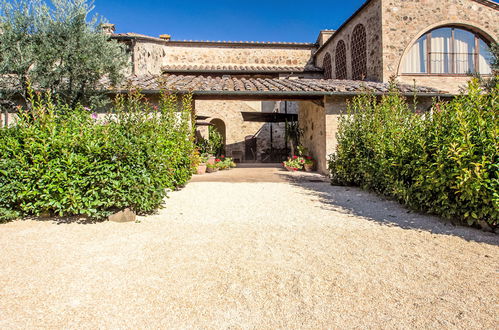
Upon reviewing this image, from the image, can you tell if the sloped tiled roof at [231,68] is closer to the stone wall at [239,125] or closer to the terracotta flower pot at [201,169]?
the stone wall at [239,125]

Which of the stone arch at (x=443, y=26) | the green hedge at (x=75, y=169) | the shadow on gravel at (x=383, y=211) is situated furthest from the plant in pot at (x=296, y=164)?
the green hedge at (x=75, y=169)

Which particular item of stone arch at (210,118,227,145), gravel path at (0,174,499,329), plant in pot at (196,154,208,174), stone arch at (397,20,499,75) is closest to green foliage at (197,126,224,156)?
plant in pot at (196,154,208,174)

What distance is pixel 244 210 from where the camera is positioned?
473 cm

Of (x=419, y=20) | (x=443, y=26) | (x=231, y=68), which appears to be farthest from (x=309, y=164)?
(x=231, y=68)

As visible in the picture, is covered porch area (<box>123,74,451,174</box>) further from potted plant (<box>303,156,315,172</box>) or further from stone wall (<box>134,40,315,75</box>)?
stone wall (<box>134,40,315,75</box>)

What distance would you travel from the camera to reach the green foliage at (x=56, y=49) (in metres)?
6.38

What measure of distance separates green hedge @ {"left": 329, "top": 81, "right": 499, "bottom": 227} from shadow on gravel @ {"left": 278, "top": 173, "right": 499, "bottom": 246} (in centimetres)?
14

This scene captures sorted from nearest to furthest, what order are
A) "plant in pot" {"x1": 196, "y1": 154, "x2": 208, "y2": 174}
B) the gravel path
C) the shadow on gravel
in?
1. the gravel path
2. the shadow on gravel
3. "plant in pot" {"x1": 196, "y1": 154, "x2": 208, "y2": 174}

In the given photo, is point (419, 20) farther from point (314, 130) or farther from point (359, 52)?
point (314, 130)

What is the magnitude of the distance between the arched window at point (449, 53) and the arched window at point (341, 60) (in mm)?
3154

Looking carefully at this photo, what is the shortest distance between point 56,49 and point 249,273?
6.97 meters

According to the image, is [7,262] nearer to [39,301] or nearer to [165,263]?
[39,301]

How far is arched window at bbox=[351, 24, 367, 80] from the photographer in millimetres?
12227

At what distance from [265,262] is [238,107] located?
15603 mm
